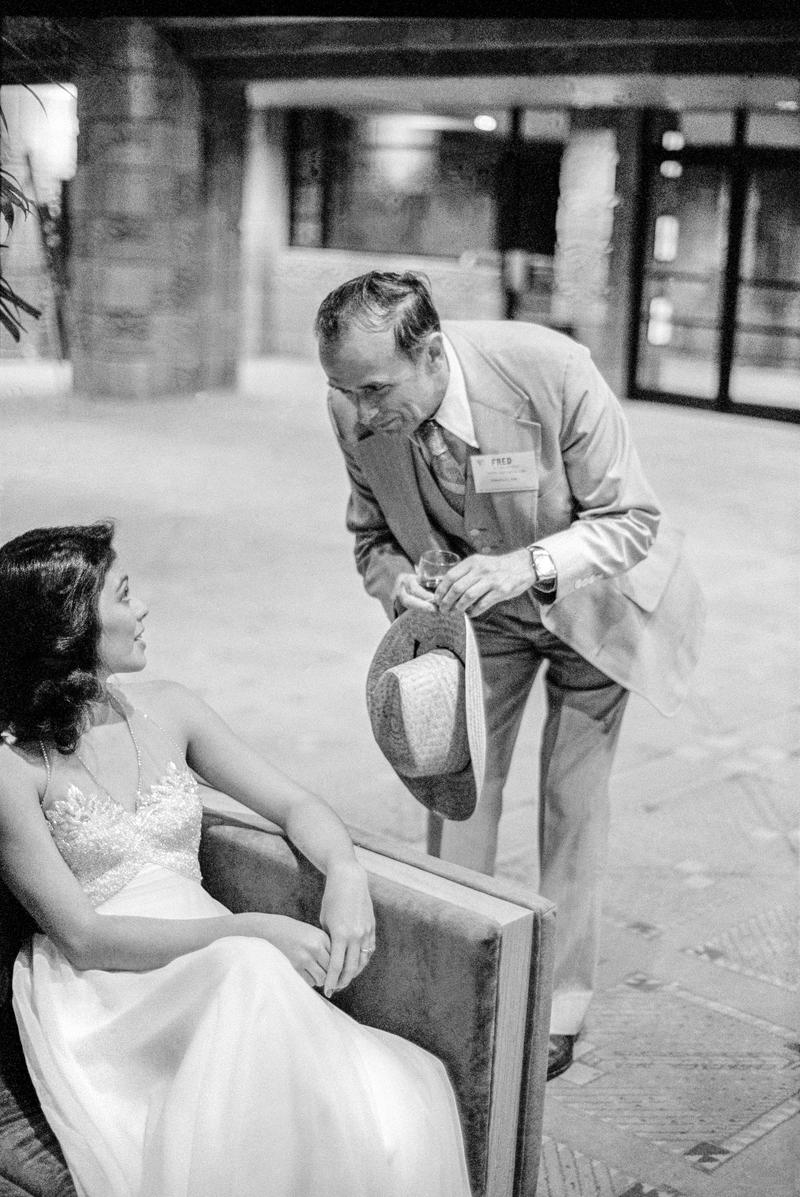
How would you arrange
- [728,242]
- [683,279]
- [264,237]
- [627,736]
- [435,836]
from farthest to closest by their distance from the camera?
[264,237] → [683,279] → [728,242] → [627,736] → [435,836]

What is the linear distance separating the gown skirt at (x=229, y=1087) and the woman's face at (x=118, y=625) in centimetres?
44

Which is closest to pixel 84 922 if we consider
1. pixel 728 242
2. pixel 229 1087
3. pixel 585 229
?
pixel 229 1087

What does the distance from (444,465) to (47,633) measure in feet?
2.79

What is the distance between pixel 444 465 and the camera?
2.63 m

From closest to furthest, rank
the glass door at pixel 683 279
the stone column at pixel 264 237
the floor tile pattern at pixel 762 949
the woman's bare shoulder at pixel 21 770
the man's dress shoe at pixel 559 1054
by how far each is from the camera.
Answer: the woman's bare shoulder at pixel 21 770 → the man's dress shoe at pixel 559 1054 → the floor tile pattern at pixel 762 949 → the glass door at pixel 683 279 → the stone column at pixel 264 237

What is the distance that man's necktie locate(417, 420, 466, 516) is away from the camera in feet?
8.45

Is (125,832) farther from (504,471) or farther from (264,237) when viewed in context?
(264,237)

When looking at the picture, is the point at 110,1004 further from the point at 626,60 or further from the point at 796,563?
the point at 626,60

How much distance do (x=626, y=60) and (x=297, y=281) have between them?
8.00 meters

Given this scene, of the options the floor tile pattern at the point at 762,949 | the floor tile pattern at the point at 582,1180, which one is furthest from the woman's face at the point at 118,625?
the floor tile pattern at the point at 762,949

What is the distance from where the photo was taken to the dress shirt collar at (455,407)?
8.36 feet

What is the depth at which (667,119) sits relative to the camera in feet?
44.5

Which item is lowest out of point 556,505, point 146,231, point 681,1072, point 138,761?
point 681,1072

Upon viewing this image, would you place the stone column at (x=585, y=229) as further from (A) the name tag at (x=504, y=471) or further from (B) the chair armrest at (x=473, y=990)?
(B) the chair armrest at (x=473, y=990)
